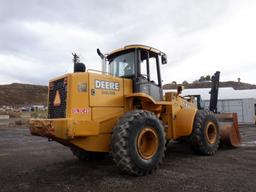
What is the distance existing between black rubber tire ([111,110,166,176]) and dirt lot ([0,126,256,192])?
222 millimetres

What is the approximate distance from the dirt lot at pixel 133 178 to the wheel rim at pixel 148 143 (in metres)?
0.48

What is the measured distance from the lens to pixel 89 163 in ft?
28.9

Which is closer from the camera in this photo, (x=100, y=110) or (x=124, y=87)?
(x=100, y=110)

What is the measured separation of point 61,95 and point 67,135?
1307 millimetres

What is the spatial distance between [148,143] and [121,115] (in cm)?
95

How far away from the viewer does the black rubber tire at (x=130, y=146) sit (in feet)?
Answer: 21.6

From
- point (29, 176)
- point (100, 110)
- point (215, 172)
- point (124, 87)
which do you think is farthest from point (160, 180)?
point (29, 176)

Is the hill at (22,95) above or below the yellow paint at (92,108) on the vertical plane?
above

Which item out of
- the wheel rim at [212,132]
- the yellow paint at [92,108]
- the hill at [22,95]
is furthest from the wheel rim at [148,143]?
the hill at [22,95]

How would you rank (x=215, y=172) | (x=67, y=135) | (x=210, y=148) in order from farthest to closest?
1. (x=210, y=148)
2. (x=215, y=172)
3. (x=67, y=135)

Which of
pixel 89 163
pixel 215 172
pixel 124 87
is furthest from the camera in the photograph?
pixel 89 163

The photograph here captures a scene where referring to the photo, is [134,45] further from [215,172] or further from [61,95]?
[215,172]

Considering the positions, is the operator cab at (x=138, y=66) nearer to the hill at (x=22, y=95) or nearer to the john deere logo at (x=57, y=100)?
the john deere logo at (x=57, y=100)

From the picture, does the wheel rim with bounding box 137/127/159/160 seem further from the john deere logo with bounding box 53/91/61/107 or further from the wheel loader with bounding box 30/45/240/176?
the john deere logo with bounding box 53/91/61/107
